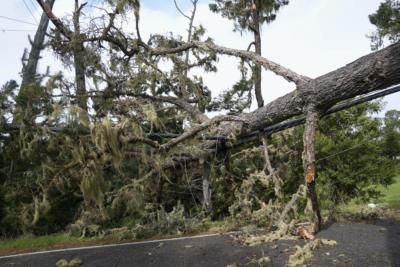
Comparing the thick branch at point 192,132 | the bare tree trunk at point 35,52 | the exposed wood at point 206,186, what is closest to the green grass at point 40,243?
the thick branch at point 192,132

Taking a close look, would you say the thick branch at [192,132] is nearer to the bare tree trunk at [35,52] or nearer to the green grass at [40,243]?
the green grass at [40,243]

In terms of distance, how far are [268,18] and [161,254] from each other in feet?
27.3

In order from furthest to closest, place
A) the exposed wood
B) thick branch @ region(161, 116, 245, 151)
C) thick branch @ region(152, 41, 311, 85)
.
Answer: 1. the exposed wood
2. thick branch @ region(161, 116, 245, 151)
3. thick branch @ region(152, 41, 311, 85)

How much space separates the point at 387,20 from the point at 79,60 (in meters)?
5.90

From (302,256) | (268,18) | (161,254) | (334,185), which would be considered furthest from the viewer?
(268,18)

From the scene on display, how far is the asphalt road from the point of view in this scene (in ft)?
10.6

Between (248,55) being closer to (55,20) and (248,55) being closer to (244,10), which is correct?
(55,20)

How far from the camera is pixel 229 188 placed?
702cm

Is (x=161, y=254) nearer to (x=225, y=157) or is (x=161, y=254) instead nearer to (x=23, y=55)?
(x=225, y=157)

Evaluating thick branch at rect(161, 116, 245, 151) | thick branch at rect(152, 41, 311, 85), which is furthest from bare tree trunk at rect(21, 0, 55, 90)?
thick branch at rect(161, 116, 245, 151)

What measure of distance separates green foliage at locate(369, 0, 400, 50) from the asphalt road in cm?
449

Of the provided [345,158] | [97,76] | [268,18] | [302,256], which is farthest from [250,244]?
[268,18]

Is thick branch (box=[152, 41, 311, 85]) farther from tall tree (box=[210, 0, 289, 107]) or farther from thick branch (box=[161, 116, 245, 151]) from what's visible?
tall tree (box=[210, 0, 289, 107])

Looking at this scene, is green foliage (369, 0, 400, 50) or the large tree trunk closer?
the large tree trunk
